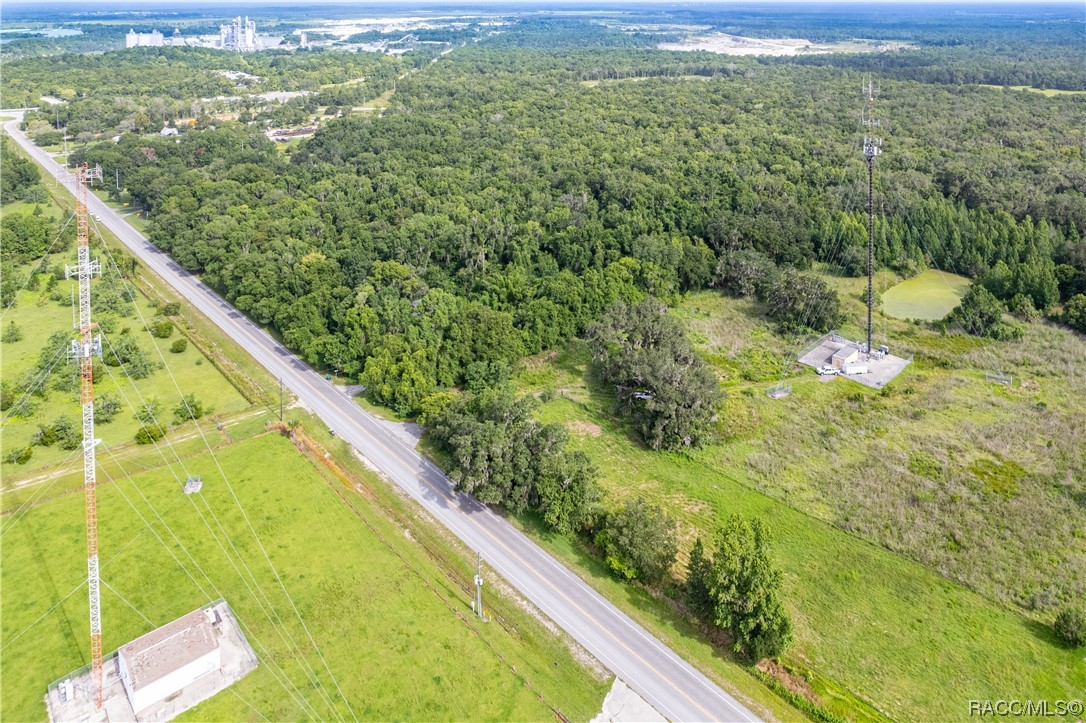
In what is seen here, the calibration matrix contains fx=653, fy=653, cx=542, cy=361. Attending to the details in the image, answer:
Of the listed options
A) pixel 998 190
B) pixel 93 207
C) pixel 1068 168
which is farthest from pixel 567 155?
pixel 93 207

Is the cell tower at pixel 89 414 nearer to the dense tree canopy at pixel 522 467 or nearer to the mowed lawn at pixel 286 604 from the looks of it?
the mowed lawn at pixel 286 604

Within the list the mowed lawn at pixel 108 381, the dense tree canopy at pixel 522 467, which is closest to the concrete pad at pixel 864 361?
the dense tree canopy at pixel 522 467

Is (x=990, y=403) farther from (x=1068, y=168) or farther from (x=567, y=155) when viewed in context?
(x=567, y=155)

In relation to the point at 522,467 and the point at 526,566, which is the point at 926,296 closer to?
the point at 522,467

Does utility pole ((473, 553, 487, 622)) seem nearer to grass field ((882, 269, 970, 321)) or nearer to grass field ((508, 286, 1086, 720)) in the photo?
grass field ((508, 286, 1086, 720))

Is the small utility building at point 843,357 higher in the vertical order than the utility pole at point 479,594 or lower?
higher
